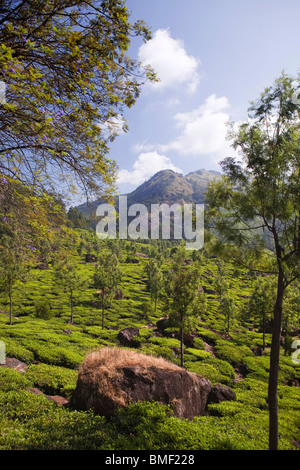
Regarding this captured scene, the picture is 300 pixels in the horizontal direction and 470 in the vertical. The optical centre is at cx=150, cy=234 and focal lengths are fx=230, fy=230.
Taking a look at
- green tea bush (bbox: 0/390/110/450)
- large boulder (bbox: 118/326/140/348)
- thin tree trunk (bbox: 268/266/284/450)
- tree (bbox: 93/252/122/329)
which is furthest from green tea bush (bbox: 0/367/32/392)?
tree (bbox: 93/252/122/329)

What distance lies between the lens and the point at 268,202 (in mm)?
8453

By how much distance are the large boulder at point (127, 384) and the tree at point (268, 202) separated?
3.90 meters

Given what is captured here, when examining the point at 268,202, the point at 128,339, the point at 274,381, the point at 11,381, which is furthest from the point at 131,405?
the point at 128,339

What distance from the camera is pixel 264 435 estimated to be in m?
10.1

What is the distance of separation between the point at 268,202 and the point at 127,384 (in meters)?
8.71

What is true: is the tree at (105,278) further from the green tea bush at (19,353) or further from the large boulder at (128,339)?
the green tea bush at (19,353)

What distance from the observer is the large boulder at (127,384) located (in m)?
8.41

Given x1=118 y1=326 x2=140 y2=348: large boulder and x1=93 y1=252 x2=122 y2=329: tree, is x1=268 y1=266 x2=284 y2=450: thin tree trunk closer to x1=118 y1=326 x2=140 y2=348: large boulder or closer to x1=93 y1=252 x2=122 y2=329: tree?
x1=118 y1=326 x2=140 y2=348: large boulder

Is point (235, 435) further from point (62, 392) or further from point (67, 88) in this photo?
point (67, 88)

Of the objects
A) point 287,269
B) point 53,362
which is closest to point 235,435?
point 287,269

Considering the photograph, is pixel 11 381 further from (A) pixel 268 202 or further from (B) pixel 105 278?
(B) pixel 105 278

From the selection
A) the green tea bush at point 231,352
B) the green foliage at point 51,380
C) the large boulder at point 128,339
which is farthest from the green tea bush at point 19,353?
the green tea bush at point 231,352

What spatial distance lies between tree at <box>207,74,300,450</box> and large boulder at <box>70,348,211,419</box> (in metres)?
3.90

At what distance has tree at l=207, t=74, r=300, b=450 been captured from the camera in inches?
309
